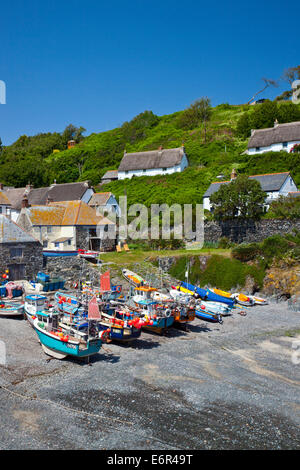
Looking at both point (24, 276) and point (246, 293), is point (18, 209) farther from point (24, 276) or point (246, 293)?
point (246, 293)

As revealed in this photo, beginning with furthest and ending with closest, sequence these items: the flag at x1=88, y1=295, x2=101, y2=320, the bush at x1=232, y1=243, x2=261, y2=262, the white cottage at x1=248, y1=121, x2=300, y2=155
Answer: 1. the white cottage at x1=248, y1=121, x2=300, y2=155
2. the bush at x1=232, y1=243, x2=261, y2=262
3. the flag at x1=88, y1=295, x2=101, y2=320

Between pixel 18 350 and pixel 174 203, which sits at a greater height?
pixel 174 203

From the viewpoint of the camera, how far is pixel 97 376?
59.8 feet

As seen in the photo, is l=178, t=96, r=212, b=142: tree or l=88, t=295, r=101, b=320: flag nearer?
l=88, t=295, r=101, b=320: flag

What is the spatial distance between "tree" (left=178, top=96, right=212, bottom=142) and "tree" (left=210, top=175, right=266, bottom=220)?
52121mm

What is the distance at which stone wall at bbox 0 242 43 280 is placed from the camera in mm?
35844

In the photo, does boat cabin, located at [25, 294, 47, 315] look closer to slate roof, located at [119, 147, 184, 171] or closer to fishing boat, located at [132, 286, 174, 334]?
fishing boat, located at [132, 286, 174, 334]

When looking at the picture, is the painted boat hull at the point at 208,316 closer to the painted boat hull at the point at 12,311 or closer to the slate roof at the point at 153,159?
the painted boat hull at the point at 12,311

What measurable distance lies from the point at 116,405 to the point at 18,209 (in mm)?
49402

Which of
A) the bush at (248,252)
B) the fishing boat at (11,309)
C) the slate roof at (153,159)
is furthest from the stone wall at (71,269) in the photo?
the slate roof at (153,159)

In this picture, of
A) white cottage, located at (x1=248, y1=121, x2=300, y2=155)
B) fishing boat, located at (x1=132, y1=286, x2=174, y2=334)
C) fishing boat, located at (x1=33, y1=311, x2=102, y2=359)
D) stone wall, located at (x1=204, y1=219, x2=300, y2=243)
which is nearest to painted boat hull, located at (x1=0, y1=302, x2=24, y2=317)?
fishing boat, located at (x1=33, y1=311, x2=102, y2=359)

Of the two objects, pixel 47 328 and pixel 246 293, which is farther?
pixel 246 293
